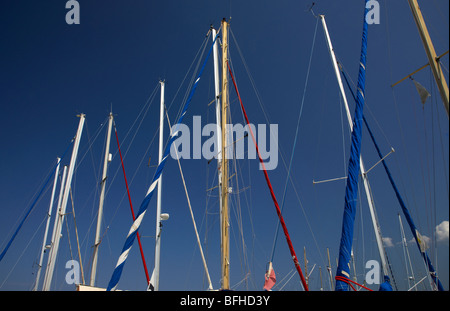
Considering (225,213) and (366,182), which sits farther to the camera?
(366,182)

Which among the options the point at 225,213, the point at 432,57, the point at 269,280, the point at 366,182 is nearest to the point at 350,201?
the point at 269,280

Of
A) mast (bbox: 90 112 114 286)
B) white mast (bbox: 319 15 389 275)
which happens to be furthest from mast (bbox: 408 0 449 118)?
mast (bbox: 90 112 114 286)

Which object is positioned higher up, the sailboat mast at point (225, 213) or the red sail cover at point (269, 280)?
the sailboat mast at point (225, 213)

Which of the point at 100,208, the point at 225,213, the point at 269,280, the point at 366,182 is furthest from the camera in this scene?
the point at 100,208

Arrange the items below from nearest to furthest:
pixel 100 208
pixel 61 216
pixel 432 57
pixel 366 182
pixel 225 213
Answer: pixel 432 57 → pixel 225 213 → pixel 366 182 → pixel 100 208 → pixel 61 216

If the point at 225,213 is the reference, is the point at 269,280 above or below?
below

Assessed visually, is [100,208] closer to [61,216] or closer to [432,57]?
[61,216]

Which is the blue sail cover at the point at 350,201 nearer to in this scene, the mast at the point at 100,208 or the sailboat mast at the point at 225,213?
the sailboat mast at the point at 225,213

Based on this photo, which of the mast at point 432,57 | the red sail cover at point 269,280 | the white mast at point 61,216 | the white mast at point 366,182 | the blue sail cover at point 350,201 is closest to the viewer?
the blue sail cover at point 350,201

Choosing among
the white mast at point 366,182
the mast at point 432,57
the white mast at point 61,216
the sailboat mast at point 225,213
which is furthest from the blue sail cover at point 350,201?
the white mast at point 61,216

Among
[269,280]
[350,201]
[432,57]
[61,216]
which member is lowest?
[269,280]
